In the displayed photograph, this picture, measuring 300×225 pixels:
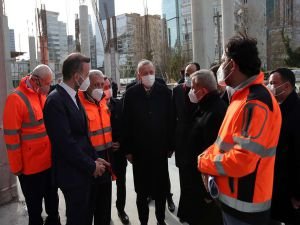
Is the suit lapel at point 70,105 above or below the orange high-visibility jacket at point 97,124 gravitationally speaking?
above

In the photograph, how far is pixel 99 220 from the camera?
3662 mm

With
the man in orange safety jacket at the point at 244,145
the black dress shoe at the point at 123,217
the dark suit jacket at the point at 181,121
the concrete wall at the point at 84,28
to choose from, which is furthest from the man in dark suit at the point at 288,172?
Answer: the concrete wall at the point at 84,28

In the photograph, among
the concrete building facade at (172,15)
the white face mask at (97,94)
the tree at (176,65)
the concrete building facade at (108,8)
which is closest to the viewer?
the white face mask at (97,94)

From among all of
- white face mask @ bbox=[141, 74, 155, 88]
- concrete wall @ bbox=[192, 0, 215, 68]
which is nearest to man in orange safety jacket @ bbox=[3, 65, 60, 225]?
white face mask @ bbox=[141, 74, 155, 88]

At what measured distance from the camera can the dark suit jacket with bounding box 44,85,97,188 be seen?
2928 millimetres

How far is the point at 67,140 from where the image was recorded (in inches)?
115

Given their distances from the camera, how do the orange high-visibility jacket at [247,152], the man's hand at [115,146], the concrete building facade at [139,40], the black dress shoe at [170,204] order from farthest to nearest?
the concrete building facade at [139,40], the black dress shoe at [170,204], the man's hand at [115,146], the orange high-visibility jacket at [247,152]

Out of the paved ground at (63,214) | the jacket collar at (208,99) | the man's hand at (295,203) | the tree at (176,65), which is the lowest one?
the paved ground at (63,214)

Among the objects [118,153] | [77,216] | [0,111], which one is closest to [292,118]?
[77,216]

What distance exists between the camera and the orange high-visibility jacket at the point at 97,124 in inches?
143

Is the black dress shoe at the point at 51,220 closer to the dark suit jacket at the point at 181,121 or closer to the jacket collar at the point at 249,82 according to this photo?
the dark suit jacket at the point at 181,121

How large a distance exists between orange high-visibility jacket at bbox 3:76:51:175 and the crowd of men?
1 centimetres

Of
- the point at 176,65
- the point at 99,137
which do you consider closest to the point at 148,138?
the point at 99,137

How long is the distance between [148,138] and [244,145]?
2090mm
